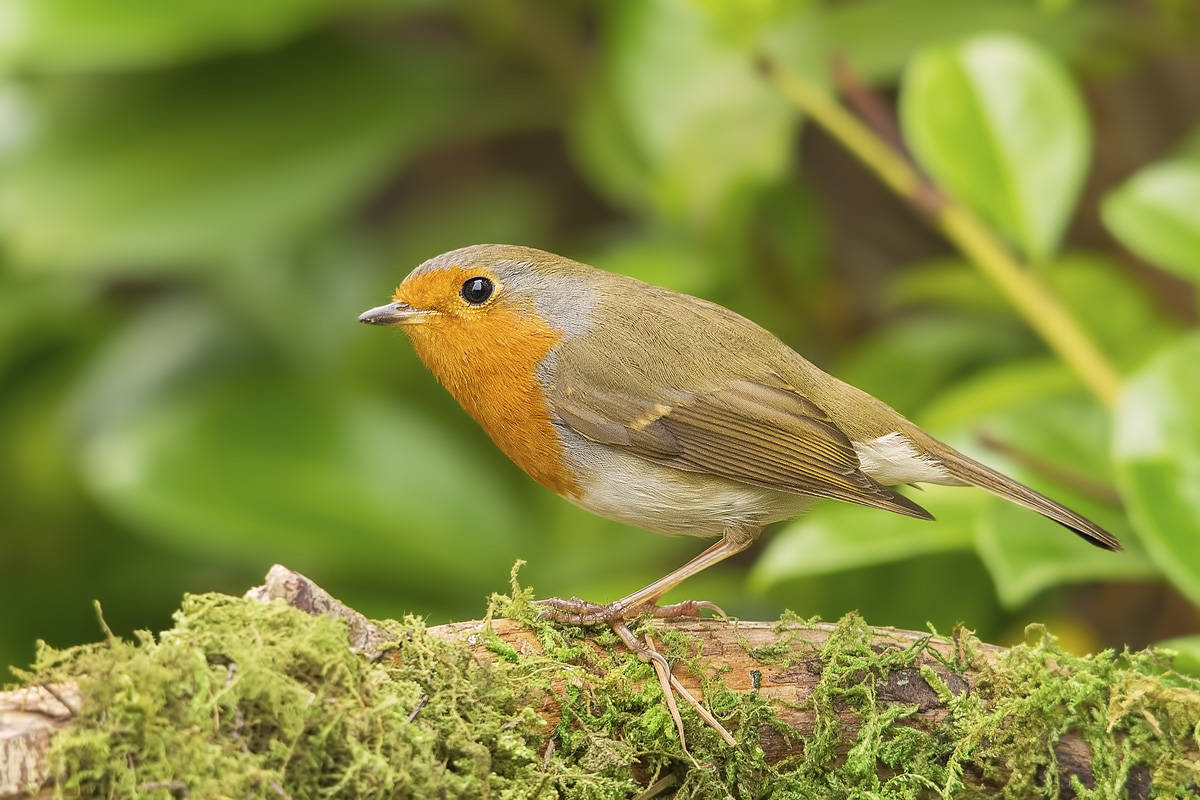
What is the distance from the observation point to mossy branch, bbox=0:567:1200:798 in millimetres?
1731

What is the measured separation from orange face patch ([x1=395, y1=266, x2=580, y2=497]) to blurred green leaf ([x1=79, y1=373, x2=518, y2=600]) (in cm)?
120

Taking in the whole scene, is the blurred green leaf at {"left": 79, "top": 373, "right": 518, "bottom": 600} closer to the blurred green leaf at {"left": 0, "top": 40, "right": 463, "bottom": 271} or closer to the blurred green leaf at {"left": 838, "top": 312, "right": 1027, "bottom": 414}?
the blurred green leaf at {"left": 0, "top": 40, "right": 463, "bottom": 271}

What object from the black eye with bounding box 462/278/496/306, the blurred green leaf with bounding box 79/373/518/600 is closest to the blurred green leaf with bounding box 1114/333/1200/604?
the black eye with bounding box 462/278/496/306

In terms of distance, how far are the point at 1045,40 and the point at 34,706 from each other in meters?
3.74

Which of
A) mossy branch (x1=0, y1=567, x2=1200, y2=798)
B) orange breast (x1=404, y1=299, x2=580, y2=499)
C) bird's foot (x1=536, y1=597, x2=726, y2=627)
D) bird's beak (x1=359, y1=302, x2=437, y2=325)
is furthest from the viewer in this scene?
bird's beak (x1=359, y1=302, x2=437, y2=325)

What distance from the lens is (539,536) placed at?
461cm

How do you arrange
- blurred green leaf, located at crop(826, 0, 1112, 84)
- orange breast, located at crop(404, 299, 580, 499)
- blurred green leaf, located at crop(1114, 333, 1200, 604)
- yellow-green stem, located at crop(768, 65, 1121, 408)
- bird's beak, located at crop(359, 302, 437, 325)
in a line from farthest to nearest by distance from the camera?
blurred green leaf, located at crop(826, 0, 1112, 84) → yellow-green stem, located at crop(768, 65, 1121, 408) → bird's beak, located at crop(359, 302, 437, 325) → orange breast, located at crop(404, 299, 580, 499) → blurred green leaf, located at crop(1114, 333, 1200, 604)

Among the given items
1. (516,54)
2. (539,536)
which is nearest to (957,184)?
(539,536)

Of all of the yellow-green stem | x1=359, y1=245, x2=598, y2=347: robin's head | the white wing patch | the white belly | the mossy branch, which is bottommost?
the mossy branch

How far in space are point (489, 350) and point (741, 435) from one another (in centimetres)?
61

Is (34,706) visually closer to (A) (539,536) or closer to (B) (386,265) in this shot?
(A) (539,536)

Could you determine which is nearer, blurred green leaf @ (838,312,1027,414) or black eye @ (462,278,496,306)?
black eye @ (462,278,496,306)

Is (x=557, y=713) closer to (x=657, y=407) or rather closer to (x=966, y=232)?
(x=657, y=407)

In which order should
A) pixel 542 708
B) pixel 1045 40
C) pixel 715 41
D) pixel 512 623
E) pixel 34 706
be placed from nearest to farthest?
pixel 34 706
pixel 542 708
pixel 512 623
pixel 715 41
pixel 1045 40
